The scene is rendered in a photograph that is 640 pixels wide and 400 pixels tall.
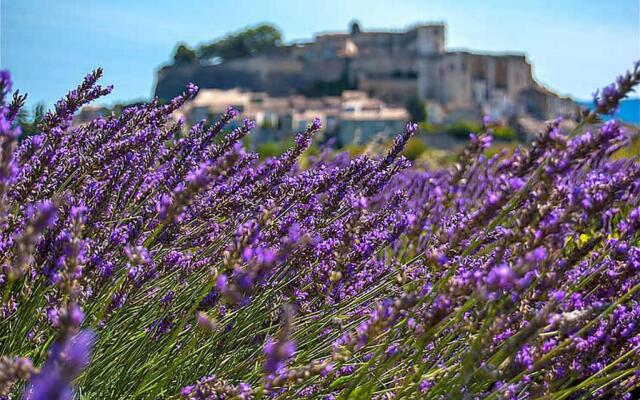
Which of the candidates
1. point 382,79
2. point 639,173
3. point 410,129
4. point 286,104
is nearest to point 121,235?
point 410,129

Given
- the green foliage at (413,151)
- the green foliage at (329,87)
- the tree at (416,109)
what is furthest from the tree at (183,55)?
the green foliage at (413,151)

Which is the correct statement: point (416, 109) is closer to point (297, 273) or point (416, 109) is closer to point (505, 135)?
point (505, 135)

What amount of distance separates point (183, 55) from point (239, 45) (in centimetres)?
469

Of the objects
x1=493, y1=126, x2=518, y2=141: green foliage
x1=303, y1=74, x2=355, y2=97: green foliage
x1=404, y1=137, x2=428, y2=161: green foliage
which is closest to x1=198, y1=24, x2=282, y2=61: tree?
x1=303, y1=74, x2=355, y2=97: green foliage

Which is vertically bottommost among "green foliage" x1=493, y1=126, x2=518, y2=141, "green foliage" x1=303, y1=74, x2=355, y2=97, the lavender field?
"green foliage" x1=493, y1=126, x2=518, y2=141

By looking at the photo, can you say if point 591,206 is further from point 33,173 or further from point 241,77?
point 241,77

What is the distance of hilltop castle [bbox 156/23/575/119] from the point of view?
5353 centimetres

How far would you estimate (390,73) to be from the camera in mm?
56281

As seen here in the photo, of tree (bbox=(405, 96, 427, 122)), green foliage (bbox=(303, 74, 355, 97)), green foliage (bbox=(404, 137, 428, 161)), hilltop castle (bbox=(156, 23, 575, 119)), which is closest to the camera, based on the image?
green foliage (bbox=(404, 137, 428, 161))

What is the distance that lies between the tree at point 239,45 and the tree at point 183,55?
1.49m

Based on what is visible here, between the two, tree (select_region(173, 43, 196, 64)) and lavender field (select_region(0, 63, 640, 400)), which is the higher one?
lavender field (select_region(0, 63, 640, 400))

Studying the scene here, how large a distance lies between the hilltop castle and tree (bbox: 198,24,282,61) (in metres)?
4.47

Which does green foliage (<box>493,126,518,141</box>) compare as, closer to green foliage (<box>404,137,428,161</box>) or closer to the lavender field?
green foliage (<box>404,137,428,161</box>)

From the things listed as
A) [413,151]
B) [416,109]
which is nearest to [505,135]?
[416,109]
